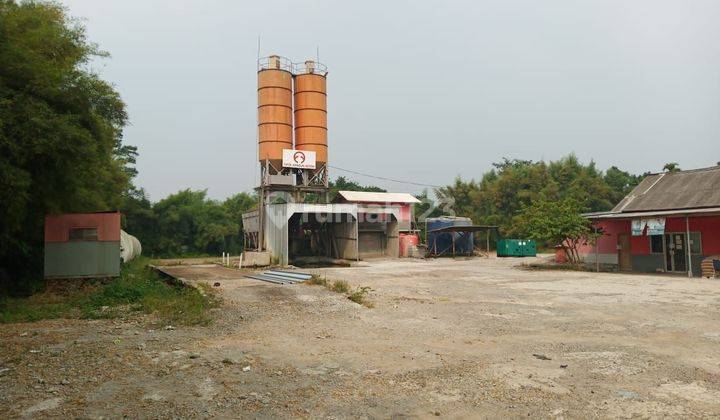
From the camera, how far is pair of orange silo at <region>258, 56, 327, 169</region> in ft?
105

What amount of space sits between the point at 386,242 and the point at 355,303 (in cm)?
2300

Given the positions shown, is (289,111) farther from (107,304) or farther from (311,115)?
(107,304)

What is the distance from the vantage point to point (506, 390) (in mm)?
5461

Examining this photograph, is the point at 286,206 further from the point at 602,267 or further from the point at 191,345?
the point at 191,345

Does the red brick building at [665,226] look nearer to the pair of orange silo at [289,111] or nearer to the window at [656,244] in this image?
the window at [656,244]

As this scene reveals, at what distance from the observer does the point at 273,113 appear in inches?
1258

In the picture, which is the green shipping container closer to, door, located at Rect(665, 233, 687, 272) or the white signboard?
door, located at Rect(665, 233, 687, 272)

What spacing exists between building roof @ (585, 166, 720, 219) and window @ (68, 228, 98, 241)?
21.1m

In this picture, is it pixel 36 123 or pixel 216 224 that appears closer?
pixel 36 123

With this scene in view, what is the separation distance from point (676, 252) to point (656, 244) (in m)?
0.96

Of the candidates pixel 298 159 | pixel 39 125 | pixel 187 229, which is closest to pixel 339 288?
pixel 39 125

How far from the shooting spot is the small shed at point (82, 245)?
14563 mm

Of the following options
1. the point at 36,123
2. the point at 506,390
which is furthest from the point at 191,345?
the point at 36,123

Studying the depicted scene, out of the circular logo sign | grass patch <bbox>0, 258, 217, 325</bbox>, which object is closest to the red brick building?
the circular logo sign
